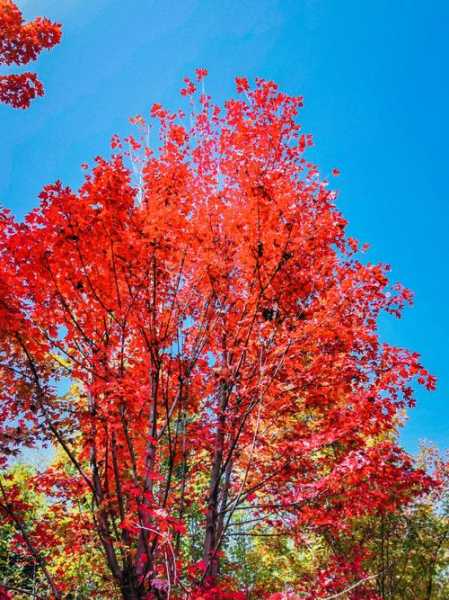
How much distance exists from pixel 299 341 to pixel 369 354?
6.18 ft

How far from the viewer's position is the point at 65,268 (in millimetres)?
5266

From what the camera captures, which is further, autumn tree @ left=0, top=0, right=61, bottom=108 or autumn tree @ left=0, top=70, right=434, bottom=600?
autumn tree @ left=0, top=0, right=61, bottom=108

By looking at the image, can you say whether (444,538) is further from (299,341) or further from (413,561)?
(299,341)

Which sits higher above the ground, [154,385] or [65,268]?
[65,268]

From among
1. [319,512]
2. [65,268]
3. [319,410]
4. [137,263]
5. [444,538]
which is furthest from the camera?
[444,538]

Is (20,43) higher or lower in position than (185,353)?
higher

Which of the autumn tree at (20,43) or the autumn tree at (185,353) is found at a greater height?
the autumn tree at (20,43)

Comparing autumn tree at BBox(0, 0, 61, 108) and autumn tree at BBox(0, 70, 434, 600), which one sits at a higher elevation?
autumn tree at BBox(0, 0, 61, 108)

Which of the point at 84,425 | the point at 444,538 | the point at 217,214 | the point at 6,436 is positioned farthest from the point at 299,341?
the point at 444,538

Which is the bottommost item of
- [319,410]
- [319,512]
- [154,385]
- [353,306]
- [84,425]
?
[319,512]

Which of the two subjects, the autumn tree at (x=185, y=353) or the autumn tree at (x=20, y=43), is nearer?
the autumn tree at (x=185, y=353)

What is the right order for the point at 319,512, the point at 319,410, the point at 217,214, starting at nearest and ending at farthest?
the point at 319,512 → the point at 217,214 → the point at 319,410

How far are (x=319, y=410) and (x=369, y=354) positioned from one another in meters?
1.27

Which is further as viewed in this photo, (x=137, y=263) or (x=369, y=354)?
(x=369, y=354)
